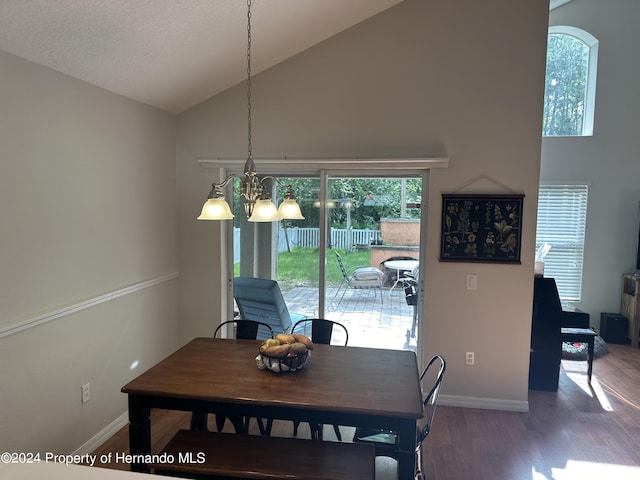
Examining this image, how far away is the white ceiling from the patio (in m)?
2.01

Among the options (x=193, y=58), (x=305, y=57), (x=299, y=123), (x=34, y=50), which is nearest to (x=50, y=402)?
(x=34, y=50)

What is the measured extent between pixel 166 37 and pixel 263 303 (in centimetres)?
221

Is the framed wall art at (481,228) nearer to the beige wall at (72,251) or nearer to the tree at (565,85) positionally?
the beige wall at (72,251)

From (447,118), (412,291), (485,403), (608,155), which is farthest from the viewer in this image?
(608,155)

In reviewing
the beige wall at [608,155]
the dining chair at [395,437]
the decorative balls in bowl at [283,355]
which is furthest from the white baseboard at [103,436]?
the beige wall at [608,155]

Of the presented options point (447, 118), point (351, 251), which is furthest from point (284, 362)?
point (447, 118)

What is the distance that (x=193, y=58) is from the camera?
2863 mm

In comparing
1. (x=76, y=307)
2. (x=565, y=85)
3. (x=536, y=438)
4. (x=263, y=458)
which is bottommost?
(x=536, y=438)

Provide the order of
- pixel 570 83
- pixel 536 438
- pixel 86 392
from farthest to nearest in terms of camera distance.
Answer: pixel 570 83 < pixel 536 438 < pixel 86 392

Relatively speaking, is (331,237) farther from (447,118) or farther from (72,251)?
(72,251)

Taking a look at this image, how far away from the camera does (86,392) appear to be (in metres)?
2.71

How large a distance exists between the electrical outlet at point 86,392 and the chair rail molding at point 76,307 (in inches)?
21.1

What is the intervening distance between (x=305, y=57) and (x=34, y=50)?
200cm

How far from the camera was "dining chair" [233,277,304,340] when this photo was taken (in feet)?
11.7
